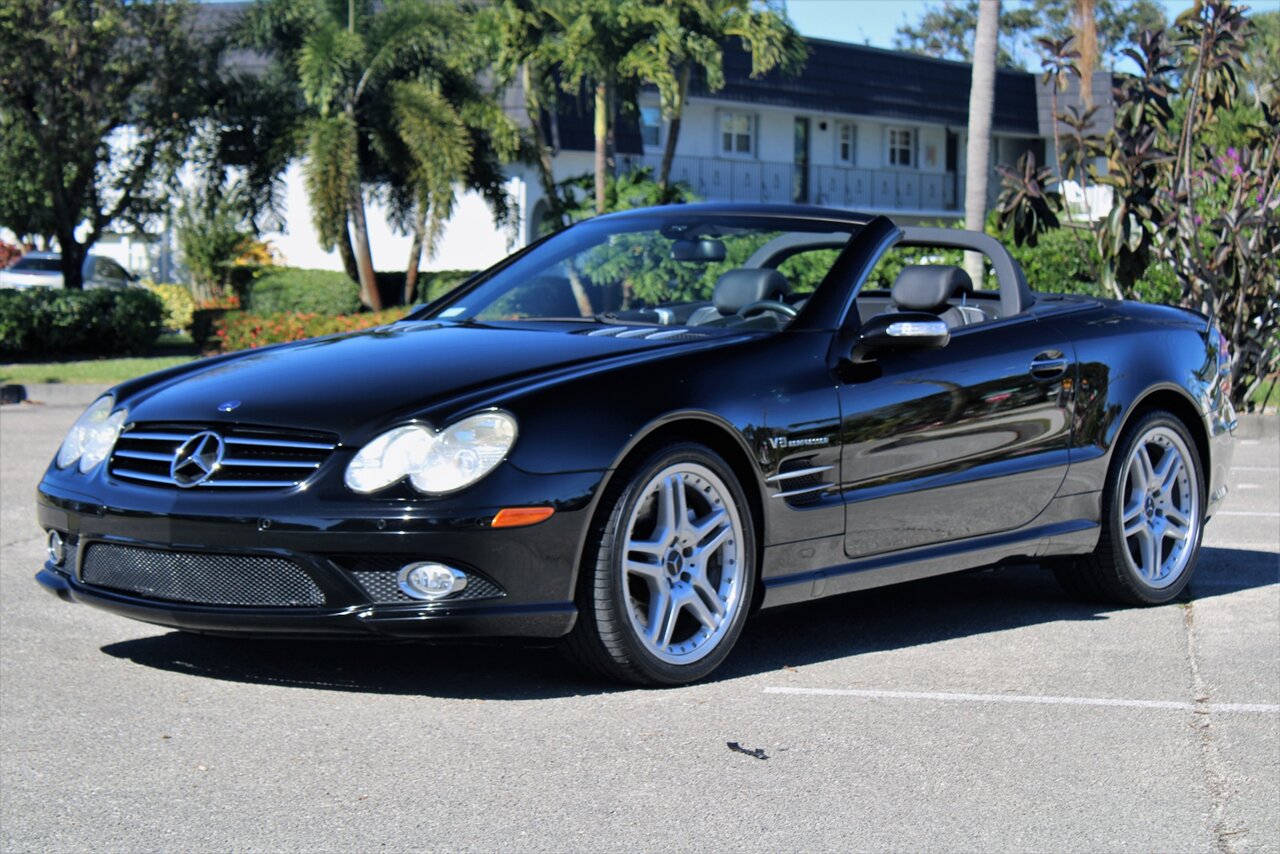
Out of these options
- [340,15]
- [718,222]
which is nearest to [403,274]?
[340,15]

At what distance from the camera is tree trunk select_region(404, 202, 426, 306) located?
2789cm

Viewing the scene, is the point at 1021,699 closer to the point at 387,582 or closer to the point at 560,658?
the point at 560,658

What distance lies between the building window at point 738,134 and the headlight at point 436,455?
127 ft

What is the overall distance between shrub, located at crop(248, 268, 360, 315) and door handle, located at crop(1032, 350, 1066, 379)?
24185 mm

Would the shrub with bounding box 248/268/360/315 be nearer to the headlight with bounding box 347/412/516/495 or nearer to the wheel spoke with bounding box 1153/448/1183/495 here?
the wheel spoke with bounding box 1153/448/1183/495

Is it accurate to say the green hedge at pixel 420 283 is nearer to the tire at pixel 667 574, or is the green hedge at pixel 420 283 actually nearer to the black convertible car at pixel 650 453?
the black convertible car at pixel 650 453

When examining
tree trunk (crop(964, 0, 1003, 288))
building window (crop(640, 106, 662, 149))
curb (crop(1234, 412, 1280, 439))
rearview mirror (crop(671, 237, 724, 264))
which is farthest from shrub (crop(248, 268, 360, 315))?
rearview mirror (crop(671, 237, 724, 264))

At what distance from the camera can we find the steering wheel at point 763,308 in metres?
6.34

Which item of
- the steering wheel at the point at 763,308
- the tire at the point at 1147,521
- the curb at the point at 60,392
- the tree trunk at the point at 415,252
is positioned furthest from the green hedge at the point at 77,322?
the tire at the point at 1147,521

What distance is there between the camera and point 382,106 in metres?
28.3

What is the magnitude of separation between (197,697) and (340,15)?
24.9 m

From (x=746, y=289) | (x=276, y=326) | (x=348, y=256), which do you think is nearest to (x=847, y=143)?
(x=348, y=256)

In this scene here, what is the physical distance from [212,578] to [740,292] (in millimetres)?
2224

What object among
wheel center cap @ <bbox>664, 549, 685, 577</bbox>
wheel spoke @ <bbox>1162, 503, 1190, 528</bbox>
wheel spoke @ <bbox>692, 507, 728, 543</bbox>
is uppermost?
wheel spoke @ <bbox>692, 507, 728, 543</bbox>
